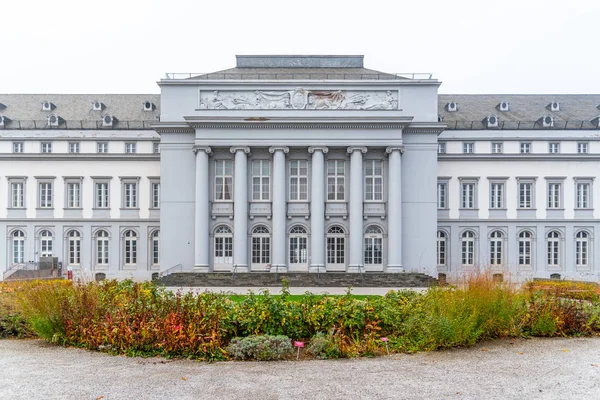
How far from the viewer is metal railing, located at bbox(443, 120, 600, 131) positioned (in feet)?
120

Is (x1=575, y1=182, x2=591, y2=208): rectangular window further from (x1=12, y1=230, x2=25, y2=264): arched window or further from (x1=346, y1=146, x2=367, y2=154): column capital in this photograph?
(x1=12, y1=230, x2=25, y2=264): arched window

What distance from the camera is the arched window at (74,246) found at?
35781 millimetres

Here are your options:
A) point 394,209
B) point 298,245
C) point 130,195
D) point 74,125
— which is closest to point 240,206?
point 298,245

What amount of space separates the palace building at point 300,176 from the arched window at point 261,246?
0.26 feet

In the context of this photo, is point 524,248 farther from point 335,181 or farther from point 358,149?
point 335,181

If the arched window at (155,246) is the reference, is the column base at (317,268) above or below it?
below

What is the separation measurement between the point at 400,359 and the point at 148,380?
491 centimetres

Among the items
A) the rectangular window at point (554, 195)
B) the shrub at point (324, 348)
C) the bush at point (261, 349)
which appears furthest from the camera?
the rectangular window at point (554, 195)

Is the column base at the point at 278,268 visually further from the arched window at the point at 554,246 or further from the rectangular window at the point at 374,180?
the arched window at the point at 554,246

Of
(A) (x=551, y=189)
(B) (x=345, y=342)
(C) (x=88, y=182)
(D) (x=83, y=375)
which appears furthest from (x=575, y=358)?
(C) (x=88, y=182)

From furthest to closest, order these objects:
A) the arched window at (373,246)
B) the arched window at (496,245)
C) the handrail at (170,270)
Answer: the arched window at (496,245) < the arched window at (373,246) < the handrail at (170,270)

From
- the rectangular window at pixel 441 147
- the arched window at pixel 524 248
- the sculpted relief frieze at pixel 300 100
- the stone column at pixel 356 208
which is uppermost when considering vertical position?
the sculpted relief frieze at pixel 300 100

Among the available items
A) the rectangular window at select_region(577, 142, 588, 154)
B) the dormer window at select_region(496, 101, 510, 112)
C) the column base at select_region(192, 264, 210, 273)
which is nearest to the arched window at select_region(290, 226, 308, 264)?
the column base at select_region(192, 264, 210, 273)

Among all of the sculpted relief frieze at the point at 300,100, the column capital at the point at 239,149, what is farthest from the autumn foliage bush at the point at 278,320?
the sculpted relief frieze at the point at 300,100
